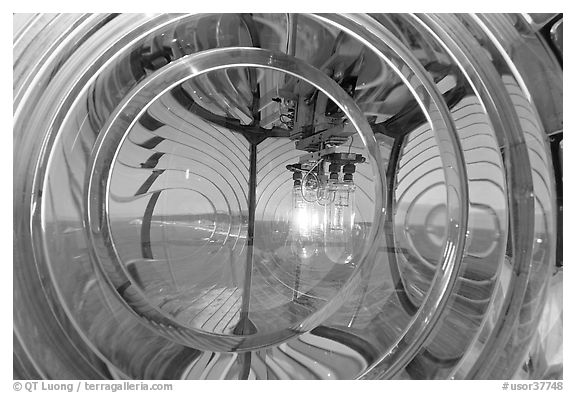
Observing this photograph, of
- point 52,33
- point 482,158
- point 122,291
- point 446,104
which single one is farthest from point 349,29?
point 122,291

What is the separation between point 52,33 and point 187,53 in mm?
240

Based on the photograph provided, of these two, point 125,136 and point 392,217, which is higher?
point 125,136

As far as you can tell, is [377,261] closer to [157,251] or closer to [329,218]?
[329,218]

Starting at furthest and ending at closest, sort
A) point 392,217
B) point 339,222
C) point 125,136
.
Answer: point 339,222 < point 392,217 < point 125,136

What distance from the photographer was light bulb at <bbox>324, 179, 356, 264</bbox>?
4.53 feet

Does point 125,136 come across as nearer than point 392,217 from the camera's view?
Yes

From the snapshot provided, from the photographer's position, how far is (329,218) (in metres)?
1.49

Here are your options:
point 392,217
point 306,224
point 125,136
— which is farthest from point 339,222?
point 125,136

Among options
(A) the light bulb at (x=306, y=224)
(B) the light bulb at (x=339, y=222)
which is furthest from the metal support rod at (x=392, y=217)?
(A) the light bulb at (x=306, y=224)

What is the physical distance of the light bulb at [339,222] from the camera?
138 cm

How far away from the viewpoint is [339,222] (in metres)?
1.45

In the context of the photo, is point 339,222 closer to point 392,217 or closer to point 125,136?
point 392,217

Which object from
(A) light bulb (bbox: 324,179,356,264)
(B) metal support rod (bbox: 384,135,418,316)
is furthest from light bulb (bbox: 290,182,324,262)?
(B) metal support rod (bbox: 384,135,418,316)

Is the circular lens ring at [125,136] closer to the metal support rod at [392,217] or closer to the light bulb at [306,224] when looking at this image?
the metal support rod at [392,217]
